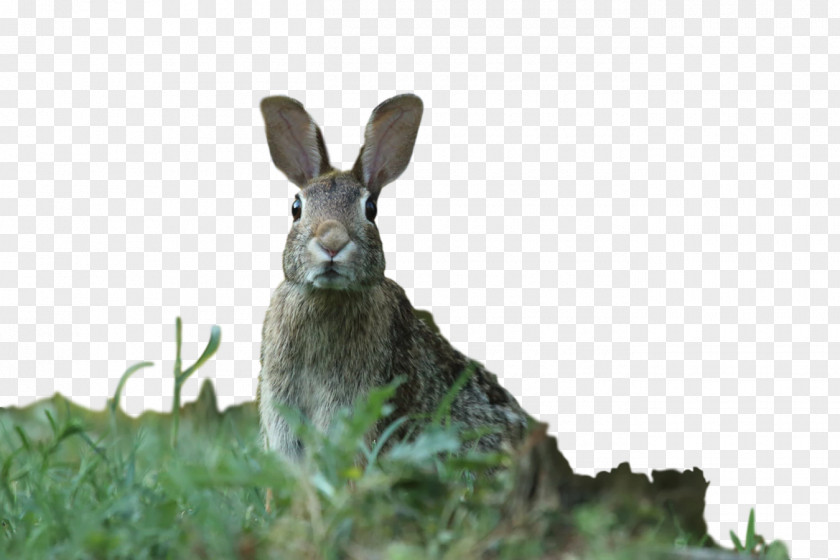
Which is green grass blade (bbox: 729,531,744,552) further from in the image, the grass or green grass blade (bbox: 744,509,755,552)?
the grass

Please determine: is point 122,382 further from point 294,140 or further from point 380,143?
point 380,143

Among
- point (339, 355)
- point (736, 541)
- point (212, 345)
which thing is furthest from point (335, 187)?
point (736, 541)

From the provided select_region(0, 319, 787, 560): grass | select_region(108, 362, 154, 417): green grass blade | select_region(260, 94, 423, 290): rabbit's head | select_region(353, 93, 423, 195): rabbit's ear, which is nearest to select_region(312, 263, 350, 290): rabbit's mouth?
select_region(260, 94, 423, 290): rabbit's head

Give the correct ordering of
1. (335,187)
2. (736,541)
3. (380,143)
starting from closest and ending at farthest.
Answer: (736,541) → (335,187) → (380,143)

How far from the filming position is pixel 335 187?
6660mm

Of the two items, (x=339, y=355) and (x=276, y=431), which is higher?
(x=339, y=355)

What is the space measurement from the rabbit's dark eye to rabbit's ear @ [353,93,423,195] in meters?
0.22

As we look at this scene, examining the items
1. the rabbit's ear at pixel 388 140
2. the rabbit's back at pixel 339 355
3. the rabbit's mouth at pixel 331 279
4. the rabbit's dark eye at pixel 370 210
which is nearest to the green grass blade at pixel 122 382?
the rabbit's mouth at pixel 331 279

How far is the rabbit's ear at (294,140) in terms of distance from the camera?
22.4 ft

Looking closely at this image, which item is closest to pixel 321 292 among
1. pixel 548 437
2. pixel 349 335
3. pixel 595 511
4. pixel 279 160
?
pixel 349 335

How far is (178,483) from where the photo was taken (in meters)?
3.62

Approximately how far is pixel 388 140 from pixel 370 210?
584 millimetres

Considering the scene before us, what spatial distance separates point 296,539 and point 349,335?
10.3ft

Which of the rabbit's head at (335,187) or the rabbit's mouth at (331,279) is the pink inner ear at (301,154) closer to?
the rabbit's head at (335,187)
